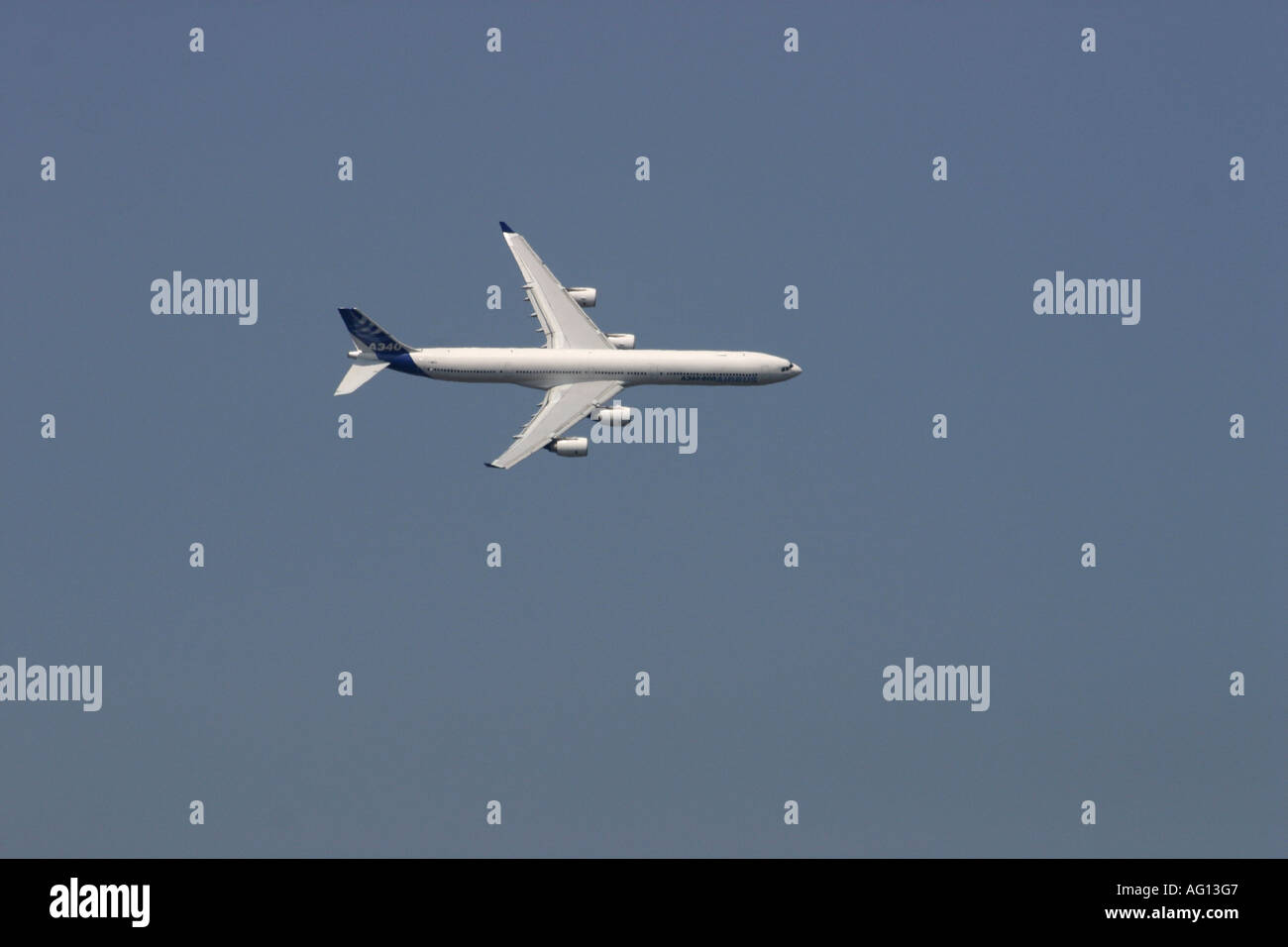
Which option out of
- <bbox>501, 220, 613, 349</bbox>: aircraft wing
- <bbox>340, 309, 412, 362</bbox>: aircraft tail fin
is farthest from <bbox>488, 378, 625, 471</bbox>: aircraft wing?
<bbox>340, 309, 412, 362</bbox>: aircraft tail fin

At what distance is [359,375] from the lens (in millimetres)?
185375

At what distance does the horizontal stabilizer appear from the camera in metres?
184

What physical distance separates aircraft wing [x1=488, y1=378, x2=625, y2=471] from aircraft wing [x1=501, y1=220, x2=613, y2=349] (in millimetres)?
5720

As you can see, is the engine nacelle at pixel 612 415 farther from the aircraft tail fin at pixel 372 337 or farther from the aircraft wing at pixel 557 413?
the aircraft tail fin at pixel 372 337

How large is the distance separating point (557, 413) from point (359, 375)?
17.4 m

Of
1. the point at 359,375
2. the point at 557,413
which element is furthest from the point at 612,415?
the point at 359,375

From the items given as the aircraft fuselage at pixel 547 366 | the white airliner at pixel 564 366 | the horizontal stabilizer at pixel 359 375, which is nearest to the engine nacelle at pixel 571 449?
the white airliner at pixel 564 366

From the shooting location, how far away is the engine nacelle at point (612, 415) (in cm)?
18175

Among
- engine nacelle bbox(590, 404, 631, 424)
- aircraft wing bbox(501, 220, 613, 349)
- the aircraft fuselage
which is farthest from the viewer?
aircraft wing bbox(501, 220, 613, 349)

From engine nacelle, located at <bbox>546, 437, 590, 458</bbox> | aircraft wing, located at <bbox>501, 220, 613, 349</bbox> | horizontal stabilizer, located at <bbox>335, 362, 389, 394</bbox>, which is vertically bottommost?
engine nacelle, located at <bbox>546, 437, 590, 458</bbox>

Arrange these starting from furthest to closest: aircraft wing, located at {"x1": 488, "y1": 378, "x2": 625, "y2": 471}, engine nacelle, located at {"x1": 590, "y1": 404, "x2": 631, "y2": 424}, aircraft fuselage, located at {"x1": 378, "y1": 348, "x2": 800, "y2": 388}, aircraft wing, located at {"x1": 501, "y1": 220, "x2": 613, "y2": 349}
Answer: aircraft wing, located at {"x1": 501, "y1": 220, "x2": 613, "y2": 349}
aircraft fuselage, located at {"x1": 378, "y1": 348, "x2": 800, "y2": 388}
engine nacelle, located at {"x1": 590, "y1": 404, "x2": 631, "y2": 424}
aircraft wing, located at {"x1": 488, "y1": 378, "x2": 625, "y2": 471}

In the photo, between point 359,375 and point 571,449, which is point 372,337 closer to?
point 359,375

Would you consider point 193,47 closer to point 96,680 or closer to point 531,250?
point 531,250

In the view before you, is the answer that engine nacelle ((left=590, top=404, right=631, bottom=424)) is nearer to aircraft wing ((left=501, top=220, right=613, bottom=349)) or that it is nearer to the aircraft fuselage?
the aircraft fuselage
